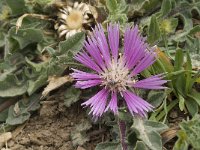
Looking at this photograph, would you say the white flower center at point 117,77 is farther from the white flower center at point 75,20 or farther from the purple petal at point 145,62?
the white flower center at point 75,20

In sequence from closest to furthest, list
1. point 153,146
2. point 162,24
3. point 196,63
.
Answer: point 153,146 → point 196,63 → point 162,24

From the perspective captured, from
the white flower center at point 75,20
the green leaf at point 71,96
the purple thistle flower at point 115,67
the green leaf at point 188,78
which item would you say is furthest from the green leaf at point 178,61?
the white flower center at point 75,20

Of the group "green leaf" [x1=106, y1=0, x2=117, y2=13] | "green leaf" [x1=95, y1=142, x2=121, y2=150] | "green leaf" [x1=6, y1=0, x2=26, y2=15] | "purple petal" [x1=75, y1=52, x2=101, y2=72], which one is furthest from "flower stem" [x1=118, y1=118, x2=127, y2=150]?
"green leaf" [x1=6, y1=0, x2=26, y2=15]

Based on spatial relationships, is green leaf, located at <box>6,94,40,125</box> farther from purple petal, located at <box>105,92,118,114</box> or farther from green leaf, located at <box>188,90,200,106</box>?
green leaf, located at <box>188,90,200,106</box>

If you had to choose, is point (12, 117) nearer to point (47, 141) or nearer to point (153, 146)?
point (47, 141)

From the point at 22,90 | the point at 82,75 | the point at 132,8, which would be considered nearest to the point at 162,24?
the point at 132,8

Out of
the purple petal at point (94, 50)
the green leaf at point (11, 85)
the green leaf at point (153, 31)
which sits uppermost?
the green leaf at point (153, 31)
